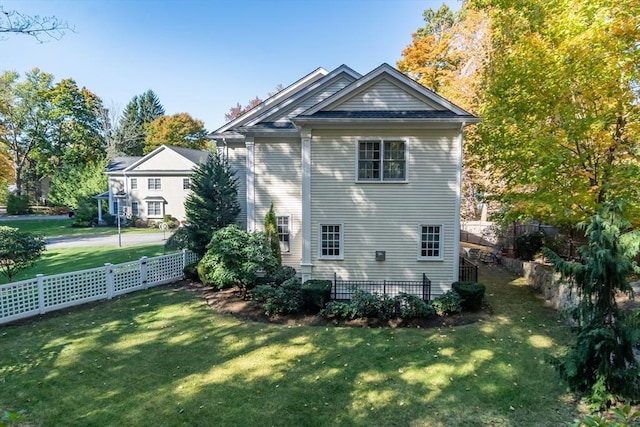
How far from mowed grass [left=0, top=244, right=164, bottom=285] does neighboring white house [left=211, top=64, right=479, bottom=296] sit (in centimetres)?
1180

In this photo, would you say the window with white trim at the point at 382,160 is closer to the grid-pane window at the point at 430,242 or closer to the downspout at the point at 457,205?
the downspout at the point at 457,205

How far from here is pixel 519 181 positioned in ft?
38.7

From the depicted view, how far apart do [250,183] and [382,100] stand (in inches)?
238

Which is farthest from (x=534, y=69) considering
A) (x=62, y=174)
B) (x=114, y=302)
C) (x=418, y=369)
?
(x=62, y=174)

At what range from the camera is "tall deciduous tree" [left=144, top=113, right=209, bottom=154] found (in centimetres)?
5753

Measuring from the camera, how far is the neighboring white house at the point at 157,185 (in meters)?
35.8

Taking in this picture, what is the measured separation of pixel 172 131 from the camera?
57906mm

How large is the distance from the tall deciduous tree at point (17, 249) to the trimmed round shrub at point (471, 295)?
14386mm

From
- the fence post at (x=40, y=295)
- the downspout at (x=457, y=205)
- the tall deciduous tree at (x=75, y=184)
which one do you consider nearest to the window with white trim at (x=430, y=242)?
the downspout at (x=457, y=205)

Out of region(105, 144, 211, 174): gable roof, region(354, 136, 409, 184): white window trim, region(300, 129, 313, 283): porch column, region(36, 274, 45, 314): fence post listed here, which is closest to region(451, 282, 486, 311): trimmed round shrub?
region(354, 136, 409, 184): white window trim

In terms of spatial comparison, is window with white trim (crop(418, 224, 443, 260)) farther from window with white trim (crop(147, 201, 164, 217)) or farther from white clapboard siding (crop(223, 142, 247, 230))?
window with white trim (crop(147, 201, 164, 217))

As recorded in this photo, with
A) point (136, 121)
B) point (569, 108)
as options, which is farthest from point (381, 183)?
point (136, 121)

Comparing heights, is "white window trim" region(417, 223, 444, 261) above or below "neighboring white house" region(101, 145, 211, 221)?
below

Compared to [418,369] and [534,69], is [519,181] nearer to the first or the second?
[534,69]
